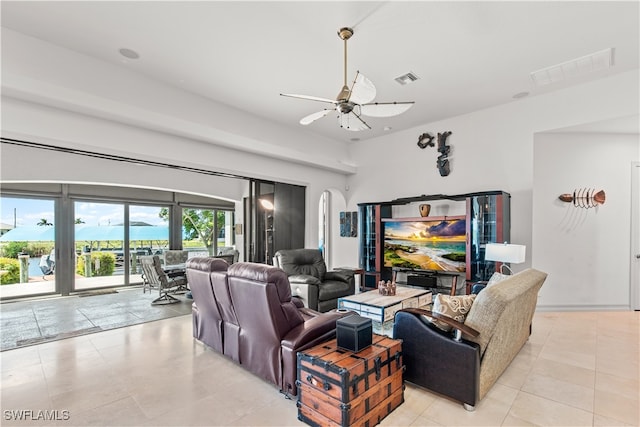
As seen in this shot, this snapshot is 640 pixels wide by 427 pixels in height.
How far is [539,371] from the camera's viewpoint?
115 inches

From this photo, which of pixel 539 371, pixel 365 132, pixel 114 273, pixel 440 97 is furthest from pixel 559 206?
pixel 114 273

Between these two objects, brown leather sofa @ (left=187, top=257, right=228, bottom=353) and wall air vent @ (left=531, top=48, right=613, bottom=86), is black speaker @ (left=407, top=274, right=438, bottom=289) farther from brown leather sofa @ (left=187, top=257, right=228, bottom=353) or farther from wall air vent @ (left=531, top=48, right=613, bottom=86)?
brown leather sofa @ (left=187, top=257, right=228, bottom=353)

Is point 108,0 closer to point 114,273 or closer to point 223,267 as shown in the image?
point 223,267

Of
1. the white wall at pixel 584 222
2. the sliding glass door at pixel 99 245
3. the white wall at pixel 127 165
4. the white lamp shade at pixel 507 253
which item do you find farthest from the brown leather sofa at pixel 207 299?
the sliding glass door at pixel 99 245

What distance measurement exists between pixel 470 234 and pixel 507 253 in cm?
93

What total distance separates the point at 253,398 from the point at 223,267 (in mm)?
1173

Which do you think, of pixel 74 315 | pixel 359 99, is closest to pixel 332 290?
pixel 359 99

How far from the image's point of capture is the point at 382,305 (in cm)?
366

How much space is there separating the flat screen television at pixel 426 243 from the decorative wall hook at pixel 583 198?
5.46 feet

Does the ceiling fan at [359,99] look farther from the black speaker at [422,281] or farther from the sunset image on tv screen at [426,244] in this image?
the black speaker at [422,281]

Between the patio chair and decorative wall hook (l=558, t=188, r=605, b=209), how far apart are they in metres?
6.85

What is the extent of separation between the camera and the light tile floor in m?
2.24

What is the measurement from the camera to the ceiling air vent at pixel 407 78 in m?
4.07

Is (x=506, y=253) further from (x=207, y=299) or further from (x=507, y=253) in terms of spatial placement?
(x=207, y=299)
